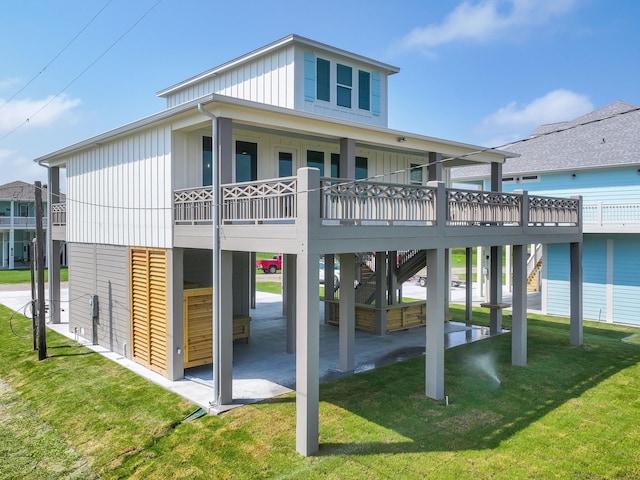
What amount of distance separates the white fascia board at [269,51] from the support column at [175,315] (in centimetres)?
654

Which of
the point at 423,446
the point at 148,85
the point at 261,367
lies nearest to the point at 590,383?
the point at 423,446

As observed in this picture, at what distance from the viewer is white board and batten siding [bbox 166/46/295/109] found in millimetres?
12812

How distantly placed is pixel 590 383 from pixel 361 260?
861 cm

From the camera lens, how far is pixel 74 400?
366 inches

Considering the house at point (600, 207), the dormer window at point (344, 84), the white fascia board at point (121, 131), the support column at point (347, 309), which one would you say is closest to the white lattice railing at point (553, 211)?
the house at point (600, 207)

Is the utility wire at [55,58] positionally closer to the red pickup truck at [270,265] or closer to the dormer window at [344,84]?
the dormer window at [344,84]

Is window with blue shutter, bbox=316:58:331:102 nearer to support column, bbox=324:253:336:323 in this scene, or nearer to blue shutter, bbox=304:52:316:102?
blue shutter, bbox=304:52:316:102

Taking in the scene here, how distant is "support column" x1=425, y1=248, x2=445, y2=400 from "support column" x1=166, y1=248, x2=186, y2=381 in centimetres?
549

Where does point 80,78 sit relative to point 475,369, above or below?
above

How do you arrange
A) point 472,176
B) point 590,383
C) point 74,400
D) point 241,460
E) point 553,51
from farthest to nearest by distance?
1. point 472,176
2. point 553,51
3. point 590,383
4. point 74,400
5. point 241,460

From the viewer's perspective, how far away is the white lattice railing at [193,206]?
9445 millimetres

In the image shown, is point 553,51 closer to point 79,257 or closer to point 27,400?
point 79,257

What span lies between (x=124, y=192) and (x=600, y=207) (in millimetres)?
16231

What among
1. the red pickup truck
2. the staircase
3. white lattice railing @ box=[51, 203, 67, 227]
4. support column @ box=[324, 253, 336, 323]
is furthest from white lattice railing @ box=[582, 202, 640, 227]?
the red pickup truck
